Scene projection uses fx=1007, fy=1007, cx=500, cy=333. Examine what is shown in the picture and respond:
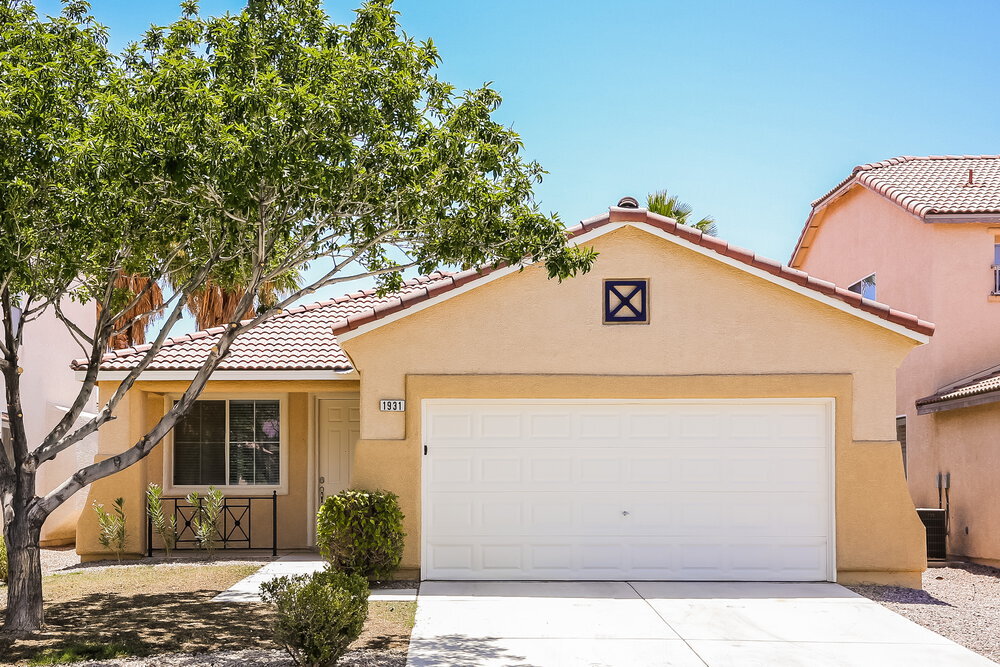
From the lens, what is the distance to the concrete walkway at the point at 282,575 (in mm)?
11570

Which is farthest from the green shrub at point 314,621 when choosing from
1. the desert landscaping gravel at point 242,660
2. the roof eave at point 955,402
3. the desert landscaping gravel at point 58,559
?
the roof eave at point 955,402

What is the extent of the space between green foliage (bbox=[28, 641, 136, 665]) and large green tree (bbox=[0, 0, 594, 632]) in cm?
101

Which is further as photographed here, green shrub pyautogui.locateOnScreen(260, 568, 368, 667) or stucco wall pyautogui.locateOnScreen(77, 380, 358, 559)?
stucco wall pyautogui.locateOnScreen(77, 380, 358, 559)

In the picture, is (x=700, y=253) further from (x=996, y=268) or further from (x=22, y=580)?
(x=22, y=580)

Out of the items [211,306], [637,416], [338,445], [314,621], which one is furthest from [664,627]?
[211,306]

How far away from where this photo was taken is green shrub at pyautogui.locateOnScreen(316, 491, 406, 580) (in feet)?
39.7

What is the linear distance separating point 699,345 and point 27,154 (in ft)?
26.5

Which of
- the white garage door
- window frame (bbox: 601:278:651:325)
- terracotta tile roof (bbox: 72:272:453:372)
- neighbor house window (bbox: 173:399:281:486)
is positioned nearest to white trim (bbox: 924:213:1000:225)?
the white garage door

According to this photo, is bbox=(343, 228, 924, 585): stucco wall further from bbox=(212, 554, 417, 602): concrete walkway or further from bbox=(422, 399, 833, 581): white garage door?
bbox=(212, 554, 417, 602): concrete walkway

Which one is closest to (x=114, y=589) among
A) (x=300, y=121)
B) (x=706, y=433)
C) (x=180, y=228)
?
(x=180, y=228)

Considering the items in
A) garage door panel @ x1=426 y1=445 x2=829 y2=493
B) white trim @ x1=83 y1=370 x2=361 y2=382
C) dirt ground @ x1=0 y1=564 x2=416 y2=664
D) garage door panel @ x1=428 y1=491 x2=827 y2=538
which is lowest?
dirt ground @ x1=0 y1=564 x2=416 y2=664

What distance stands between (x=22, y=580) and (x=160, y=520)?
541 centimetres

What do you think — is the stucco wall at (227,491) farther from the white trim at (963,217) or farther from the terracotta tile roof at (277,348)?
the white trim at (963,217)

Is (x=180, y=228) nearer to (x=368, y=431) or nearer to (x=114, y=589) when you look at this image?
(x=368, y=431)
